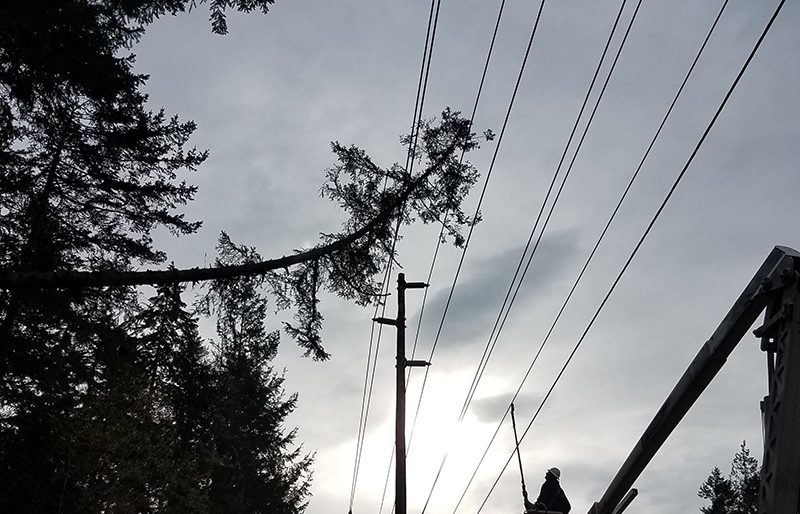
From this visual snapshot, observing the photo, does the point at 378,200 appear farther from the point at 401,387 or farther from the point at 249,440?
the point at 249,440

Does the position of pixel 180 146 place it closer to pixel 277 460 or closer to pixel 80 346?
pixel 80 346

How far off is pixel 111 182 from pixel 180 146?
10.2ft

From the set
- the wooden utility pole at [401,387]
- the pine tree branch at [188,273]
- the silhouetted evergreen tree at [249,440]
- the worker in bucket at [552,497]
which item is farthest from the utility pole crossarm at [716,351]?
the silhouetted evergreen tree at [249,440]

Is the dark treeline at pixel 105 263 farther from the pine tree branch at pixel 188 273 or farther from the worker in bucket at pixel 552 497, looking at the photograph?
the worker in bucket at pixel 552 497

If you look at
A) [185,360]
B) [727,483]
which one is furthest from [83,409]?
[727,483]

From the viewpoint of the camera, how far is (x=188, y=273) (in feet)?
28.9

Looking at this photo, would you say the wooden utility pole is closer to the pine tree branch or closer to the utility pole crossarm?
the utility pole crossarm

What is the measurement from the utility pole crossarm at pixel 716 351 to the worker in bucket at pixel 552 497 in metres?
2.86

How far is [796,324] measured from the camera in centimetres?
682

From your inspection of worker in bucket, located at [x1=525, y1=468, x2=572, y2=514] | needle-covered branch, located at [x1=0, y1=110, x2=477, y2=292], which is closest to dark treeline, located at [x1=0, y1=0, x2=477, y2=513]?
needle-covered branch, located at [x1=0, y1=110, x2=477, y2=292]

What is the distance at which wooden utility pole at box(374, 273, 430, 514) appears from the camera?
14.2 m

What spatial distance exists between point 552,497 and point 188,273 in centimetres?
801

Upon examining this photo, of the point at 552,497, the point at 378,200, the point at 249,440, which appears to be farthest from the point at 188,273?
the point at 249,440

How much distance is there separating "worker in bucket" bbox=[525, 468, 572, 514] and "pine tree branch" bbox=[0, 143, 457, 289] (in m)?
6.34
